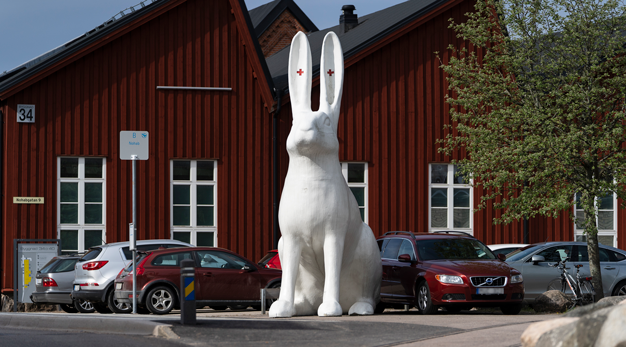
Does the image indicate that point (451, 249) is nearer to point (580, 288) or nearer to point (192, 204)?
point (580, 288)

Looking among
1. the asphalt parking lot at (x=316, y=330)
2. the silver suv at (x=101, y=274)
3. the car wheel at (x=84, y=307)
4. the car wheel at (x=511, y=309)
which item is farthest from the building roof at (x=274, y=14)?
the asphalt parking lot at (x=316, y=330)

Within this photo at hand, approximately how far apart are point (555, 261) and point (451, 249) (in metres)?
3.73

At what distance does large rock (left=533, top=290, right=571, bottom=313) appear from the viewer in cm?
1658

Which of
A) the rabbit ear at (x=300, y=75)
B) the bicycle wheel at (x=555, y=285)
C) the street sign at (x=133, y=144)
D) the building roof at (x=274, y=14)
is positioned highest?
the building roof at (x=274, y=14)

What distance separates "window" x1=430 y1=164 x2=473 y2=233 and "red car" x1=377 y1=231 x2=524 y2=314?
8224 mm

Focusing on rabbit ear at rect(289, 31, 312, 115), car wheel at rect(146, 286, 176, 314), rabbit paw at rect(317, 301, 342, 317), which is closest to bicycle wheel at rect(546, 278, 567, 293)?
rabbit paw at rect(317, 301, 342, 317)

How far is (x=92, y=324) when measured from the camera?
40.5 ft

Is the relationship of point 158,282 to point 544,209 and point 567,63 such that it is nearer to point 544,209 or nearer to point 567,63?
point 544,209

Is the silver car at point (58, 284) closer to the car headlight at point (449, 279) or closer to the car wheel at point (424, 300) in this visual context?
the car wheel at point (424, 300)

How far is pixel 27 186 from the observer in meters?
22.7

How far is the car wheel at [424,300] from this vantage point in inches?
602

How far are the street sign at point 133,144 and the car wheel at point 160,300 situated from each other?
282 centimetres

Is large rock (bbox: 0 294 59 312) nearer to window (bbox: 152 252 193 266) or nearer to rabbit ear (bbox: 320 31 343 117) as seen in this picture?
window (bbox: 152 252 193 266)

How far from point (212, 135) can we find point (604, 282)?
11.3 metres
